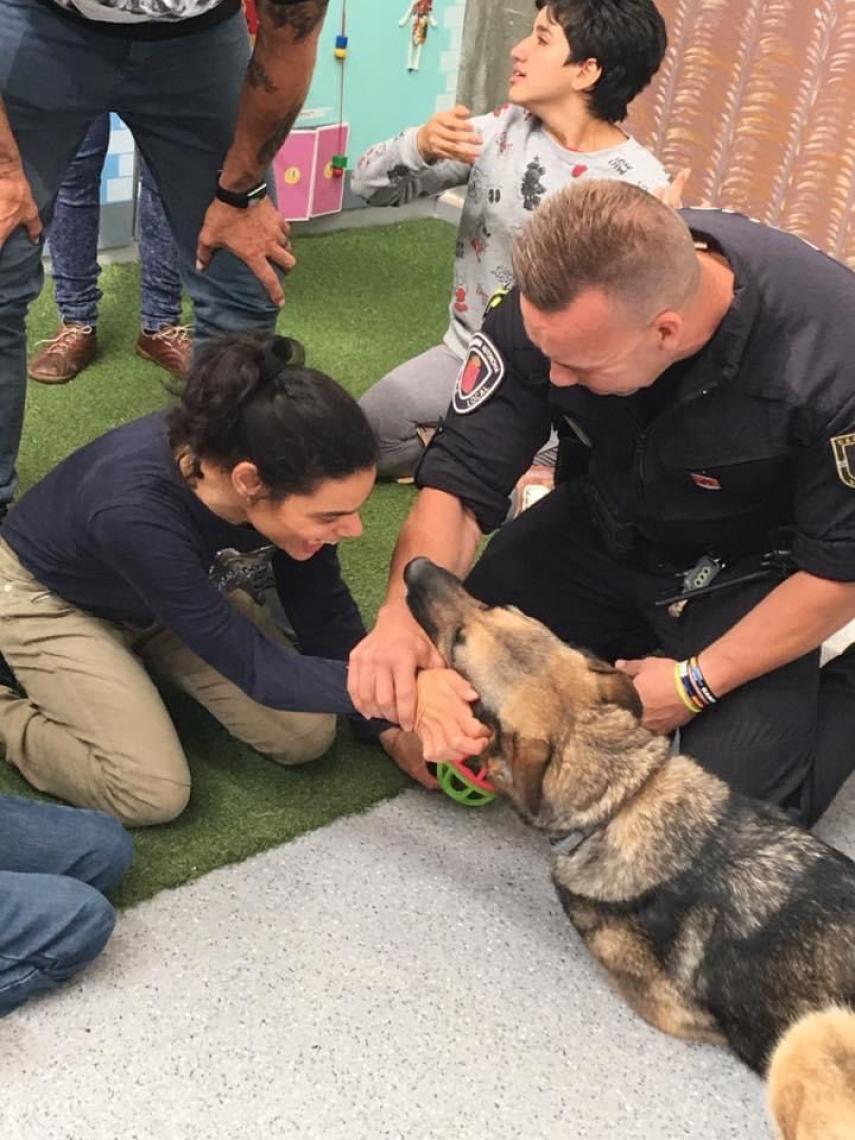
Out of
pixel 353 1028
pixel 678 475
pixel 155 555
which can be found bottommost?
pixel 353 1028

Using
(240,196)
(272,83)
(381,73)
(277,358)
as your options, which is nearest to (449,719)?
(277,358)

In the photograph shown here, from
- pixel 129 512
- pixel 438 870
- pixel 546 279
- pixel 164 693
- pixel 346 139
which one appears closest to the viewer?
pixel 546 279

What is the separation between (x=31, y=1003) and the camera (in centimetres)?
190

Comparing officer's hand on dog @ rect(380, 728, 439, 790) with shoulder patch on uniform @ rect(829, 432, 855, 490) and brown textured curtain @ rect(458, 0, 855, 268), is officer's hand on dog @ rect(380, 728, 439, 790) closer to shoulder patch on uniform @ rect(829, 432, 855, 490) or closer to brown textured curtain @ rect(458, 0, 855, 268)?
shoulder patch on uniform @ rect(829, 432, 855, 490)

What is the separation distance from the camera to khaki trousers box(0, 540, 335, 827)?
7.25ft

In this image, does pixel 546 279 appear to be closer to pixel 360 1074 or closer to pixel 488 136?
pixel 360 1074

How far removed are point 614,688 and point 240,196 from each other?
4.58 feet

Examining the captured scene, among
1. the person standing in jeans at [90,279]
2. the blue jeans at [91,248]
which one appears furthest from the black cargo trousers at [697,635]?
the blue jeans at [91,248]

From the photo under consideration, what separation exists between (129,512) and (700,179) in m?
3.04

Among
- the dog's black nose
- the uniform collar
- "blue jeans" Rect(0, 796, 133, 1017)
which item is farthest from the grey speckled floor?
the uniform collar

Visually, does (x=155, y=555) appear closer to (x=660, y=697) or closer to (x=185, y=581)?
(x=185, y=581)

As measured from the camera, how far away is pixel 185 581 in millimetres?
2045

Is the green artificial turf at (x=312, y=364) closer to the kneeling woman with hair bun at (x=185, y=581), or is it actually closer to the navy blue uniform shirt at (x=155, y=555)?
the kneeling woman with hair bun at (x=185, y=581)

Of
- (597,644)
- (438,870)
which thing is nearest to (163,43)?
(597,644)
